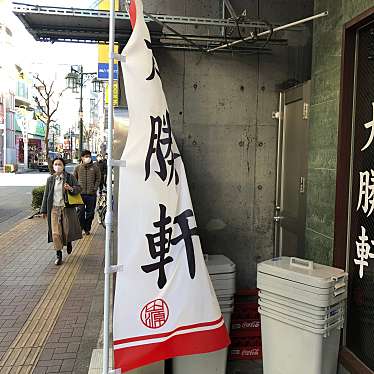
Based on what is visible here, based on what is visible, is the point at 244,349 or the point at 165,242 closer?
the point at 165,242

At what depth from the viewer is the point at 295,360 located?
309cm

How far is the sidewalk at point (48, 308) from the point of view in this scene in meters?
4.20

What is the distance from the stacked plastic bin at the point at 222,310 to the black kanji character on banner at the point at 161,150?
1061 mm

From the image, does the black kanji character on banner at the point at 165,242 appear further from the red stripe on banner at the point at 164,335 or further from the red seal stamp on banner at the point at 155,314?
the red stripe on banner at the point at 164,335

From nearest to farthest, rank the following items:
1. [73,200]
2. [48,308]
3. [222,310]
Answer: [222,310], [48,308], [73,200]

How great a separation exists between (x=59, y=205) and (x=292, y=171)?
441 cm

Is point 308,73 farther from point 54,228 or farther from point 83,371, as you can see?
point 54,228

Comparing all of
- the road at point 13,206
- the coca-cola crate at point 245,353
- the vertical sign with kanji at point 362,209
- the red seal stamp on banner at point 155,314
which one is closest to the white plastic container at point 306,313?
the vertical sign with kanji at point 362,209

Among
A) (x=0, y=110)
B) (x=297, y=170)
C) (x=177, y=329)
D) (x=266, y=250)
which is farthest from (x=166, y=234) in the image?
(x=0, y=110)

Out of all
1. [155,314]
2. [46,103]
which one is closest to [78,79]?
[46,103]

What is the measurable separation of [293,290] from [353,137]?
1.36 m

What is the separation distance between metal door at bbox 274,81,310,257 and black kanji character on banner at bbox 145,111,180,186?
185 centimetres

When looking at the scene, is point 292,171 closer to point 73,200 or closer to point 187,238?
point 187,238

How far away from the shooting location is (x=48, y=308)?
18.3 ft
